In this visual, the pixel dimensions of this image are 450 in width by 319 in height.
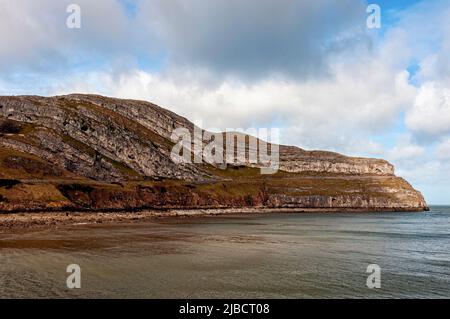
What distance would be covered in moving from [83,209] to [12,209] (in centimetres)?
2078

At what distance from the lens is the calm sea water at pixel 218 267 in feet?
104

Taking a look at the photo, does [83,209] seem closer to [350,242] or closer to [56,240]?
[56,240]

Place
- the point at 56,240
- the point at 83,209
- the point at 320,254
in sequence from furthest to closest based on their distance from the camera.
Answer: the point at 83,209 < the point at 56,240 < the point at 320,254

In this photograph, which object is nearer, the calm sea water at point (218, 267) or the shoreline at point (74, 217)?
the calm sea water at point (218, 267)

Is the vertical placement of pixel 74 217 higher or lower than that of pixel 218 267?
higher

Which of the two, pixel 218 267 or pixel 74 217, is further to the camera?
pixel 74 217

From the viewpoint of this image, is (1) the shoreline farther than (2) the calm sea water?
Yes

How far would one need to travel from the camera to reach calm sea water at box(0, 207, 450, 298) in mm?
31734

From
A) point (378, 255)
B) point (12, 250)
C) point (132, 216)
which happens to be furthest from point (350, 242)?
point (132, 216)

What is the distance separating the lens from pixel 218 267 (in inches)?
1689

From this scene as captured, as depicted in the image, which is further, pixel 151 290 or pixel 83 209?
pixel 83 209
